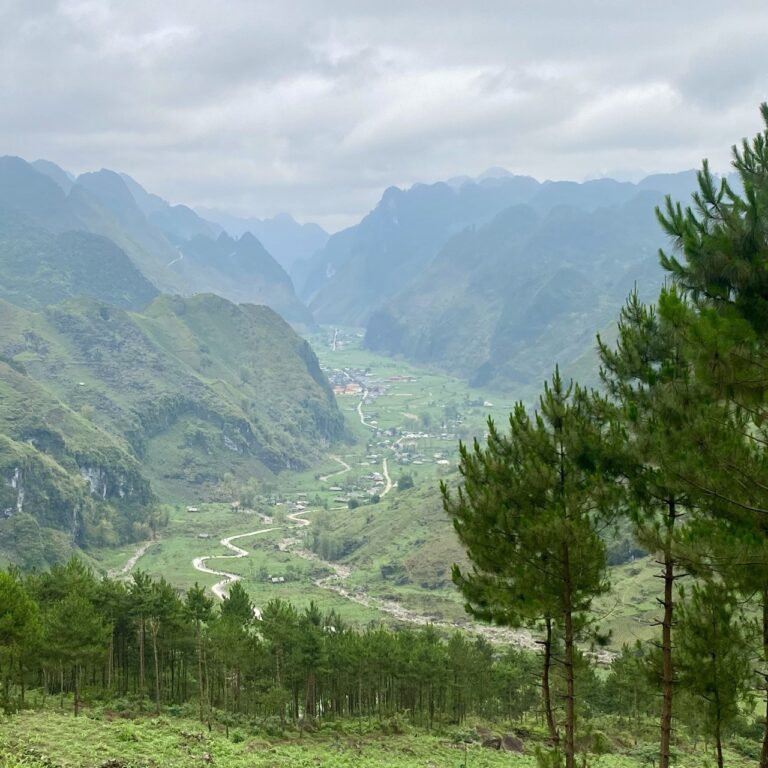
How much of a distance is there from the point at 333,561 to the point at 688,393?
164387 mm

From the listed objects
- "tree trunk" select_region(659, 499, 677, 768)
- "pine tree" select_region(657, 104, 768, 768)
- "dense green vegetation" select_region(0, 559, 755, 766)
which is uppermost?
"pine tree" select_region(657, 104, 768, 768)

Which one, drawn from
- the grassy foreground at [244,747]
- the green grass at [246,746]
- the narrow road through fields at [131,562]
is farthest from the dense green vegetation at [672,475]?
the narrow road through fields at [131,562]

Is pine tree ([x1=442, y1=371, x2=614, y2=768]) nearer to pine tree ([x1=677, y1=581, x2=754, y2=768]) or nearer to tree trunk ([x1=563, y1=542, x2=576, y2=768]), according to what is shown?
tree trunk ([x1=563, y1=542, x2=576, y2=768])

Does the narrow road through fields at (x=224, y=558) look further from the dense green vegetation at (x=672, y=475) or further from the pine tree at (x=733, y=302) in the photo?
the pine tree at (x=733, y=302)

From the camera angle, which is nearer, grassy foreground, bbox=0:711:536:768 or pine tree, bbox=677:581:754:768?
pine tree, bbox=677:581:754:768

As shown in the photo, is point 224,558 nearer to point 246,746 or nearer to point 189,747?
point 246,746

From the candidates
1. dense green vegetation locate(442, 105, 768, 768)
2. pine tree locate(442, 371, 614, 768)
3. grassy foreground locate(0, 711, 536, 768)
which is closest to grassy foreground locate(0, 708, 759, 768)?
grassy foreground locate(0, 711, 536, 768)

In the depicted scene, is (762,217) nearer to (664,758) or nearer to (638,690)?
(664,758)

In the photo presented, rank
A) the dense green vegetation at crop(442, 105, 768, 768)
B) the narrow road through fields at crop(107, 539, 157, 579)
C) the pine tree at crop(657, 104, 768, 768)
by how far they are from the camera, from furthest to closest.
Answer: the narrow road through fields at crop(107, 539, 157, 579) → the dense green vegetation at crop(442, 105, 768, 768) → the pine tree at crop(657, 104, 768, 768)

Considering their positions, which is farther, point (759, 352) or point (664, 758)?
point (664, 758)

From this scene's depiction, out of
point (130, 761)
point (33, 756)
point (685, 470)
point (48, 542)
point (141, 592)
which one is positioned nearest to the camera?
point (685, 470)

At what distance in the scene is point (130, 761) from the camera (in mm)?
26719

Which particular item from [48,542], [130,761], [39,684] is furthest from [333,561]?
[130,761]

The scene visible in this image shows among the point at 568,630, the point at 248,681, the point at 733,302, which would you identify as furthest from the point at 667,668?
the point at 248,681
